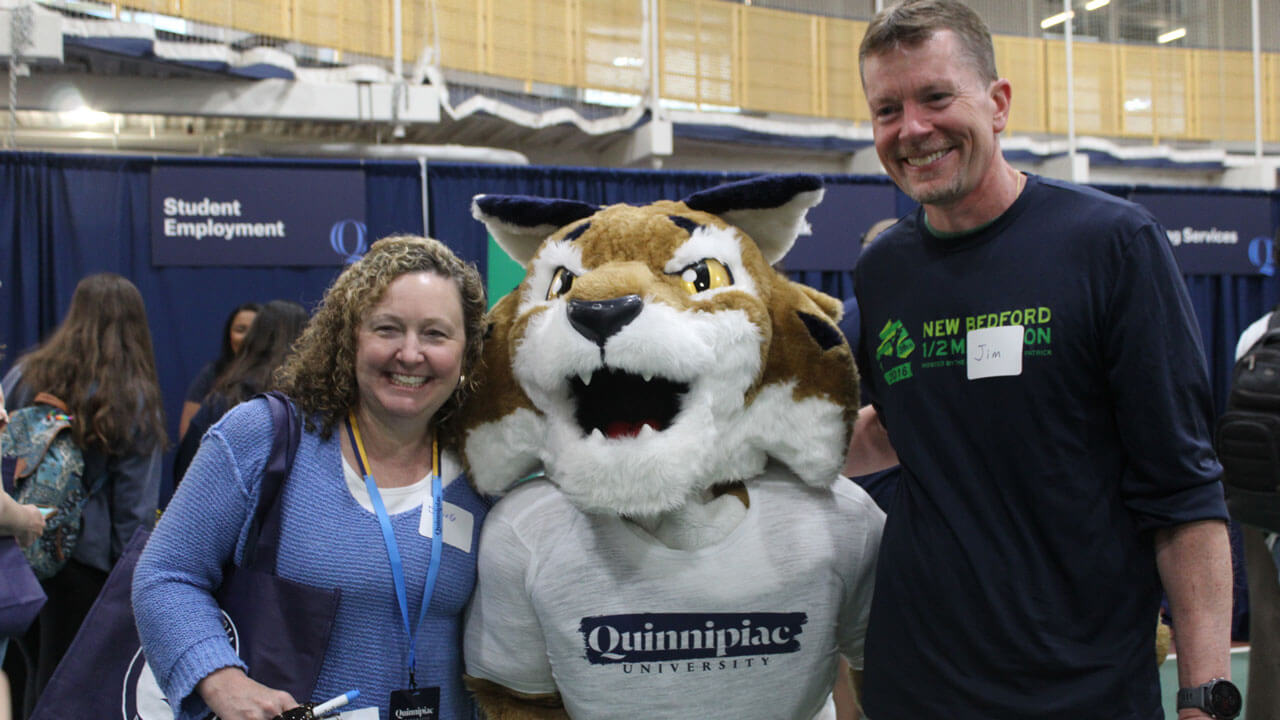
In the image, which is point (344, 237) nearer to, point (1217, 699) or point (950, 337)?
point (950, 337)

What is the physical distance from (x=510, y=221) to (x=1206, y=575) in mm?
1230

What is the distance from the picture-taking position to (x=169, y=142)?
7.10m

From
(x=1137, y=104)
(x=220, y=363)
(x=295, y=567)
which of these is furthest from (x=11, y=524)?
(x=1137, y=104)

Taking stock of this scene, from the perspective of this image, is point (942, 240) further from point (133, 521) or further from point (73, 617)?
point (73, 617)

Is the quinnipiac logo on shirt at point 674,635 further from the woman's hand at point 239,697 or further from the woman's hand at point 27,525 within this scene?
the woman's hand at point 27,525

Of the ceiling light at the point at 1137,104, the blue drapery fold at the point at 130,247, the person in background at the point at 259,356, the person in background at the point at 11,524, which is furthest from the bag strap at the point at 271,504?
the ceiling light at the point at 1137,104

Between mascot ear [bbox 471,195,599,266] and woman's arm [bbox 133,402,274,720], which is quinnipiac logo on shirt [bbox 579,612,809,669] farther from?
mascot ear [bbox 471,195,599,266]

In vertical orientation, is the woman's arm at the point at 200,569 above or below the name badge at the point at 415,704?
above

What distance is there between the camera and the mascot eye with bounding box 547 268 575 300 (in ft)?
5.16

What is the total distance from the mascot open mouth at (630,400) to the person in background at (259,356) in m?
1.93

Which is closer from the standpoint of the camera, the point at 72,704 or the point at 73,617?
the point at 72,704

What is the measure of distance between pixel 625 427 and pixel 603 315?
19 centimetres

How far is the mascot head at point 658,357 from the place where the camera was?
4.47 ft

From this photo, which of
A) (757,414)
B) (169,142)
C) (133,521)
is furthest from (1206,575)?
(169,142)
